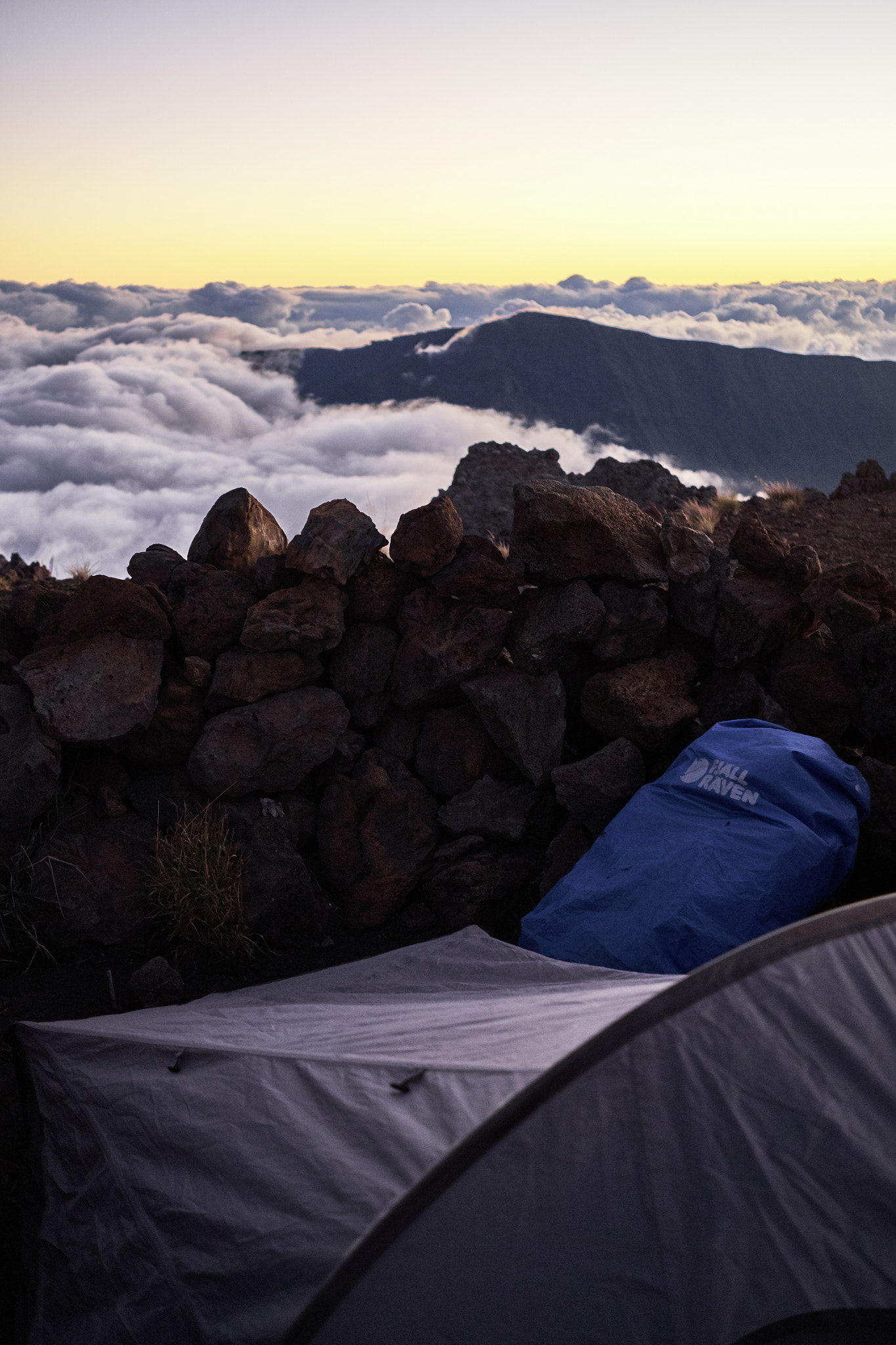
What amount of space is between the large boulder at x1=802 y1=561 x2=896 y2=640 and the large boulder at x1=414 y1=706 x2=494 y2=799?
1985 mm

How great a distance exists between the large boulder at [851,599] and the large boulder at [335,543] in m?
2.44

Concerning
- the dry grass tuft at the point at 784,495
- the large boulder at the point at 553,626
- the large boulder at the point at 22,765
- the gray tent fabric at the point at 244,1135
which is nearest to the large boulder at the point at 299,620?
the large boulder at the point at 553,626

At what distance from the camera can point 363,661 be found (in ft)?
16.6

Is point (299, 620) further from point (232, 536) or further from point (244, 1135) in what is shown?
point (244, 1135)

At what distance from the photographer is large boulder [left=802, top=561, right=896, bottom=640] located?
174 inches

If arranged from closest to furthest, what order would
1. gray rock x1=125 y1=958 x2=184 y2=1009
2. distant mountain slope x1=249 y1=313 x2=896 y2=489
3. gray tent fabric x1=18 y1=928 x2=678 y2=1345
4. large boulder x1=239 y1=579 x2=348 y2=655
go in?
1. gray tent fabric x1=18 y1=928 x2=678 y2=1345
2. gray rock x1=125 y1=958 x2=184 y2=1009
3. large boulder x1=239 y1=579 x2=348 y2=655
4. distant mountain slope x1=249 y1=313 x2=896 y2=489

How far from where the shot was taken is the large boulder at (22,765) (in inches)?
175

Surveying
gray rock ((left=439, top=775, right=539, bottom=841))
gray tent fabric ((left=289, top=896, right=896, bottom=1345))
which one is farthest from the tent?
gray rock ((left=439, top=775, right=539, bottom=841))

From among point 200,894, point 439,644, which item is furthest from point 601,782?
point 200,894

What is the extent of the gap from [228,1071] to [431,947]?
1.65 metres

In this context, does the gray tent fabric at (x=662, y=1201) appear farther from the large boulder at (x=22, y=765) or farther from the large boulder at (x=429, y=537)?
the large boulder at (x=22, y=765)

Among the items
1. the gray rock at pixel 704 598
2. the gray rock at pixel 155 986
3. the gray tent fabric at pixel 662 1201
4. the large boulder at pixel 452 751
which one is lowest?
the gray rock at pixel 155 986

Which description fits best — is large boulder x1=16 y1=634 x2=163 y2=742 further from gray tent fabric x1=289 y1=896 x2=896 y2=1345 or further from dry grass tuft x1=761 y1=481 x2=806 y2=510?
dry grass tuft x1=761 y1=481 x2=806 y2=510

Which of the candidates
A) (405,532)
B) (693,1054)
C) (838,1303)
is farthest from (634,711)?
(838,1303)
